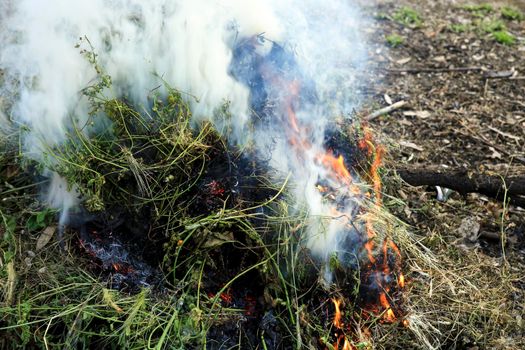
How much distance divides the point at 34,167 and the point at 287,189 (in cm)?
180

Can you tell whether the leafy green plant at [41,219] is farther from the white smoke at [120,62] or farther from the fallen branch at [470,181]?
the fallen branch at [470,181]

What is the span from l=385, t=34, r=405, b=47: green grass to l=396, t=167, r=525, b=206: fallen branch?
321cm

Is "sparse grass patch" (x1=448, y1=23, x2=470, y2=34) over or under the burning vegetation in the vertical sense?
under

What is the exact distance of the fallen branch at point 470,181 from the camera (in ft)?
13.5

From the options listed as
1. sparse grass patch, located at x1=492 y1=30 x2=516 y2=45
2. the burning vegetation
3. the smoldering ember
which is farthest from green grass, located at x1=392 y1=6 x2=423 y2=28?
the burning vegetation

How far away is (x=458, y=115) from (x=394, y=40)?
1856 millimetres

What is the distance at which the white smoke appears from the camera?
11.1ft

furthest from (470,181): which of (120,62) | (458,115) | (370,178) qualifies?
(120,62)

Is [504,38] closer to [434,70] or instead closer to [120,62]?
[434,70]

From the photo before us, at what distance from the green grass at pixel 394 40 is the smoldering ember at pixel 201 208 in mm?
3368

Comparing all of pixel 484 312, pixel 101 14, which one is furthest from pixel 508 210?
pixel 101 14

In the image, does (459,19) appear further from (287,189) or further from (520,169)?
(287,189)

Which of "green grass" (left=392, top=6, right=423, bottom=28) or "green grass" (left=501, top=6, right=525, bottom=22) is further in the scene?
"green grass" (left=501, top=6, right=525, bottom=22)

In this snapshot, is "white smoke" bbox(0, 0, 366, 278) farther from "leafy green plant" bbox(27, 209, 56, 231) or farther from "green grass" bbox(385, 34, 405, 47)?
"green grass" bbox(385, 34, 405, 47)
